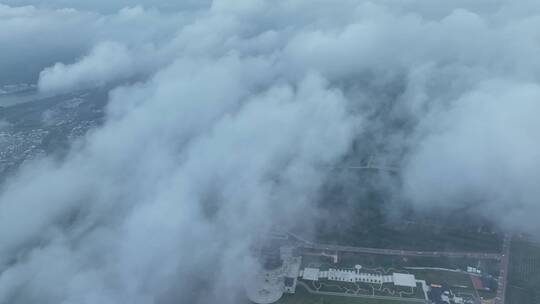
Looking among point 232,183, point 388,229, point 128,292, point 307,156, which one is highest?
point 307,156

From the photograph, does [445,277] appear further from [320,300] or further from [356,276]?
[320,300]

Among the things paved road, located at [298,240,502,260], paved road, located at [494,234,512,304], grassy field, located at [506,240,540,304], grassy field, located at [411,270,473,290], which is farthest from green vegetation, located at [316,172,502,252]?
grassy field, located at [411,270,473,290]

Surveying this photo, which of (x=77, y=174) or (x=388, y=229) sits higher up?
(x=77, y=174)

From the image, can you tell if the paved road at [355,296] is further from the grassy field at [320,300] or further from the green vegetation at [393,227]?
the green vegetation at [393,227]

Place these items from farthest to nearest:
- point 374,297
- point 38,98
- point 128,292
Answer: point 38,98, point 374,297, point 128,292

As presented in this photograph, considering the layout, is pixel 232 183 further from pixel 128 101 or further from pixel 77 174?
pixel 128 101

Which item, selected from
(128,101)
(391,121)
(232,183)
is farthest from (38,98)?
(391,121)

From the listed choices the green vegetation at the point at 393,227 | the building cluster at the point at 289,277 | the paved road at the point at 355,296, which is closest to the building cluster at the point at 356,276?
the building cluster at the point at 289,277

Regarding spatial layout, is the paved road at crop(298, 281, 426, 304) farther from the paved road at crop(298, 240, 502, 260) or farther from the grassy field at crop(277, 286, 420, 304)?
the paved road at crop(298, 240, 502, 260)
